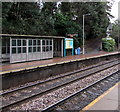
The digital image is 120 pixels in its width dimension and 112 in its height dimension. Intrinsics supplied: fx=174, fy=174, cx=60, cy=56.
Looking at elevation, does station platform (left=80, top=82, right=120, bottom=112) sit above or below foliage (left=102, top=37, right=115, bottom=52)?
below

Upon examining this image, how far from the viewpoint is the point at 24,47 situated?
53.3 ft

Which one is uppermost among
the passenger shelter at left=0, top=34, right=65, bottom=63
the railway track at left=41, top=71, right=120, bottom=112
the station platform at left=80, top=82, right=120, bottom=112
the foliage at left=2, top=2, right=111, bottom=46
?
the foliage at left=2, top=2, right=111, bottom=46

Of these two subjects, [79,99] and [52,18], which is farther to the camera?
[52,18]

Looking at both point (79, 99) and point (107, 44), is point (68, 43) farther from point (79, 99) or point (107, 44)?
point (107, 44)

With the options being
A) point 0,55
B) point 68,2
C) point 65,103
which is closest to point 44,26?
point 68,2

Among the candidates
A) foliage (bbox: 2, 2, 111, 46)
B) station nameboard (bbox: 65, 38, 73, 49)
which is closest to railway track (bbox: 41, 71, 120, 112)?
station nameboard (bbox: 65, 38, 73, 49)

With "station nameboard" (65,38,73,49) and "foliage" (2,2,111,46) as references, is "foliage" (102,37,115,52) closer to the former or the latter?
"foliage" (2,2,111,46)

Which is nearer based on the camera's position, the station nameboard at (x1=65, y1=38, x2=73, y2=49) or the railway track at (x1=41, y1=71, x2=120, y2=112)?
the railway track at (x1=41, y1=71, x2=120, y2=112)

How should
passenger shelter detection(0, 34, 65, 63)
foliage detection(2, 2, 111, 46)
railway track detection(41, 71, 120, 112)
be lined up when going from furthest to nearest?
foliage detection(2, 2, 111, 46), passenger shelter detection(0, 34, 65, 63), railway track detection(41, 71, 120, 112)

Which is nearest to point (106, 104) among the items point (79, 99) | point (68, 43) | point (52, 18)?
point (79, 99)

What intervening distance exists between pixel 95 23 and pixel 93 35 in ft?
9.16

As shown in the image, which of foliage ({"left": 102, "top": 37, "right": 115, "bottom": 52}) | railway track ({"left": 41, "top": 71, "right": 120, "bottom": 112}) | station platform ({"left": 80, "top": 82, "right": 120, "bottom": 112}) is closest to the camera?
station platform ({"left": 80, "top": 82, "right": 120, "bottom": 112})

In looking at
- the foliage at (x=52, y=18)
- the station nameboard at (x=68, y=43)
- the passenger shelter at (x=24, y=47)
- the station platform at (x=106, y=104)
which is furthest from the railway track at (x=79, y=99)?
the foliage at (x=52, y=18)

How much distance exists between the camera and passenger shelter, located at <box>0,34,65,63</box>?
15125 millimetres
